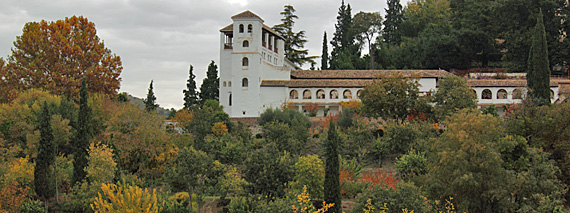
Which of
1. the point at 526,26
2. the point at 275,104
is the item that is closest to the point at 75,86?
the point at 275,104

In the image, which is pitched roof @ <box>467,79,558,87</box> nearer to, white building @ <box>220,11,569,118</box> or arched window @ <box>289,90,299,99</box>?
white building @ <box>220,11,569,118</box>

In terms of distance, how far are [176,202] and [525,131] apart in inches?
598

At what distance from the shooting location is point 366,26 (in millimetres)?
64000

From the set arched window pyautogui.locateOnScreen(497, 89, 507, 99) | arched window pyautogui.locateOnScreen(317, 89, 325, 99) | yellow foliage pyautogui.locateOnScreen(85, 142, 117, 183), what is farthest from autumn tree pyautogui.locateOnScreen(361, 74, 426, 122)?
yellow foliage pyautogui.locateOnScreen(85, 142, 117, 183)

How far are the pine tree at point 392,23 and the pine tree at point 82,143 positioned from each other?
45060 mm

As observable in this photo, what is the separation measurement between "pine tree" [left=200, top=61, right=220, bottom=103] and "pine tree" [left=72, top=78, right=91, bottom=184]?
2536cm

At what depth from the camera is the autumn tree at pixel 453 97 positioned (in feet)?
104

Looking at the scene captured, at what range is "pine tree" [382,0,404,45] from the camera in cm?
6475

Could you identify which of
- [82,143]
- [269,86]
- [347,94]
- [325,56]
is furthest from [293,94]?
[82,143]

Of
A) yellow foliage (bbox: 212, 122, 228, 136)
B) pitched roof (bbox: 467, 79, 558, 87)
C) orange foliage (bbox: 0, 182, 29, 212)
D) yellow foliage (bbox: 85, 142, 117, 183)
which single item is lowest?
orange foliage (bbox: 0, 182, 29, 212)

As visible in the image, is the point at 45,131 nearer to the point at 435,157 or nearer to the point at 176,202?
the point at 176,202

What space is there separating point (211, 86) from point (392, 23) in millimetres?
25576

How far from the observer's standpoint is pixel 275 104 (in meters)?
46.4

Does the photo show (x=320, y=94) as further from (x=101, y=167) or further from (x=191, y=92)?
(x=101, y=167)
